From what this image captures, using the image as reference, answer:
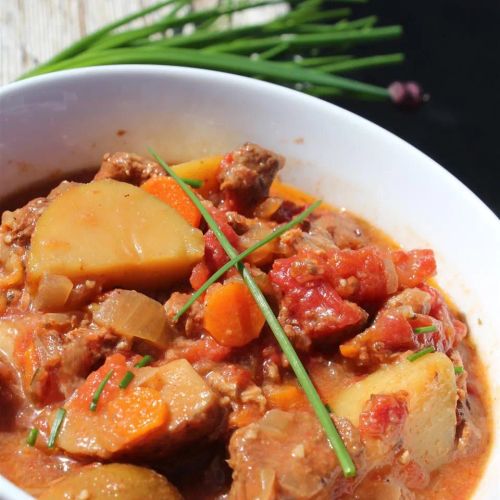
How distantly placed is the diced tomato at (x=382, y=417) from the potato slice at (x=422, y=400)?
0.22 ft

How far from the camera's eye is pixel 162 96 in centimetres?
362

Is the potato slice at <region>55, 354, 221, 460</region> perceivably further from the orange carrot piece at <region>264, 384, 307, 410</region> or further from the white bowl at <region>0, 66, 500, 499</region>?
the white bowl at <region>0, 66, 500, 499</region>

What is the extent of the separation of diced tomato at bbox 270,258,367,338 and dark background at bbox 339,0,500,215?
2.53 meters

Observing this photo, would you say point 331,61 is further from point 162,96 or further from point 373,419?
point 373,419

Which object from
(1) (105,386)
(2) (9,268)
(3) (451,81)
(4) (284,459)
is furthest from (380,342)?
(3) (451,81)

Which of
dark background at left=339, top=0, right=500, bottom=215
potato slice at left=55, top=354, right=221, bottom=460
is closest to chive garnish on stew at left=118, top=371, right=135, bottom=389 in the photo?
potato slice at left=55, top=354, right=221, bottom=460

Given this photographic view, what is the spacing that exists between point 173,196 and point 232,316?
2.38ft

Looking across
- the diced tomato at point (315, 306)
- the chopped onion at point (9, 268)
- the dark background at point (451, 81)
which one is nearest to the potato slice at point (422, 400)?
the diced tomato at point (315, 306)

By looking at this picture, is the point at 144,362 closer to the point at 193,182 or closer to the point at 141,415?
the point at 141,415

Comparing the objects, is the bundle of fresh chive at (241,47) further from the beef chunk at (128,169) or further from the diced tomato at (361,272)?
the diced tomato at (361,272)

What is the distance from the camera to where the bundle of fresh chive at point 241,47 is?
4059mm

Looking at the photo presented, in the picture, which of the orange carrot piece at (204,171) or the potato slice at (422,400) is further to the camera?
the orange carrot piece at (204,171)

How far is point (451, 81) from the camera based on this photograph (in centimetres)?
602

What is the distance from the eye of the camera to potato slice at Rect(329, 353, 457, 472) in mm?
2719
